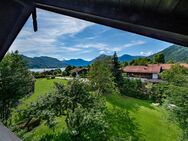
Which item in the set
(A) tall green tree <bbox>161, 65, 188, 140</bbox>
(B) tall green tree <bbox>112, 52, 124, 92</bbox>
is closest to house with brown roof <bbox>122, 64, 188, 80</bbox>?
(B) tall green tree <bbox>112, 52, 124, 92</bbox>

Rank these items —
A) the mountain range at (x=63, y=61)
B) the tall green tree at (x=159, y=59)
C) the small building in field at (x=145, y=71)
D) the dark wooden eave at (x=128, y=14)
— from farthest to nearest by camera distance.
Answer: the tall green tree at (x=159, y=59)
the small building in field at (x=145, y=71)
the mountain range at (x=63, y=61)
the dark wooden eave at (x=128, y=14)

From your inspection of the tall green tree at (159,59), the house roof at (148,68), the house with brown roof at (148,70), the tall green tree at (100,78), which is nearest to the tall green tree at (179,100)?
the tall green tree at (100,78)

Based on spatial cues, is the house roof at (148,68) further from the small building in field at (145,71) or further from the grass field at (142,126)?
the grass field at (142,126)

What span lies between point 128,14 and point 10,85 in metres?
10.7

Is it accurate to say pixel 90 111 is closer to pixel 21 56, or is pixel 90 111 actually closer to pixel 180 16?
pixel 21 56

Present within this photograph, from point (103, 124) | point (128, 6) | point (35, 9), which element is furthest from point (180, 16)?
point (103, 124)

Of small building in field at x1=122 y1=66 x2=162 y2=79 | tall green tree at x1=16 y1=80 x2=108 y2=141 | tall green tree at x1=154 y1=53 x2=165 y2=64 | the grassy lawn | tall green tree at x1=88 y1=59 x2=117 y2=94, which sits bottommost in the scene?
the grassy lawn

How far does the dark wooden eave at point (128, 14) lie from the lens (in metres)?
1.14

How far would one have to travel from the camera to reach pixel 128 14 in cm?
125

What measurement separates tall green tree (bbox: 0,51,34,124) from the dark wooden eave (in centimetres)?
968

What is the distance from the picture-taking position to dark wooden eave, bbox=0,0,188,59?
45.0 inches

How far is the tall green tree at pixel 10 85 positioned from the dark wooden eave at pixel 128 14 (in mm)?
9682

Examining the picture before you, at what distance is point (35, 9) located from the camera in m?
1.63

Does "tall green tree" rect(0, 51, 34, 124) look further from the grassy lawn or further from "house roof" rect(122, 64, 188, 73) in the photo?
"house roof" rect(122, 64, 188, 73)
